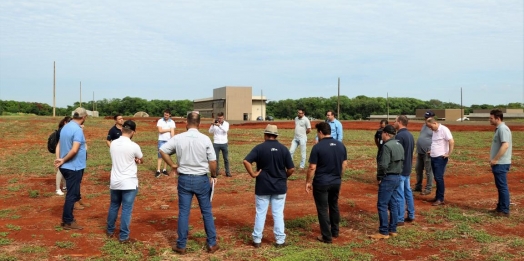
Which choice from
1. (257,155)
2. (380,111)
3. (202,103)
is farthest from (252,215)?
(380,111)

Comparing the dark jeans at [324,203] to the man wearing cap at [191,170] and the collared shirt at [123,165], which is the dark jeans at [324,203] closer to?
the man wearing cap at [191,170]

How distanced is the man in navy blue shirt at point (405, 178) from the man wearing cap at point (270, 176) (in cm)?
221

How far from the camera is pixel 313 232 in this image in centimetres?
760

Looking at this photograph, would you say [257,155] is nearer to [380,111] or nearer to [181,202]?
[181,202]

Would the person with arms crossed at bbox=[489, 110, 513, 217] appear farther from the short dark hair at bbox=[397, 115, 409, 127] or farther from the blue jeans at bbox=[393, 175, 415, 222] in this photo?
the blue jeans at bbox=[393, 175, 415, 222]

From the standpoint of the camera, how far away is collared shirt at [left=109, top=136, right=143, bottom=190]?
663 cm

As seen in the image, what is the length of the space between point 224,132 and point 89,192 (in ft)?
13.5

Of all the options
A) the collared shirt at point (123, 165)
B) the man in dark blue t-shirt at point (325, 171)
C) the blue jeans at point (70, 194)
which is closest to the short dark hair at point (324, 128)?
the man in dark blue t-shirt at point (325, 171)

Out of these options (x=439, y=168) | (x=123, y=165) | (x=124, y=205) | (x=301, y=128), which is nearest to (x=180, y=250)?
(x=124, y=205)

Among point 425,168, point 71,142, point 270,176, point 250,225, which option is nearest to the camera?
point 270,176

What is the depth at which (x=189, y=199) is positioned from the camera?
20.9 ft

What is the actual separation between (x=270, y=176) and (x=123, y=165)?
2.31 meters

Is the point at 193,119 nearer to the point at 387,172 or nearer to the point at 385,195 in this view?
the point at 387,172

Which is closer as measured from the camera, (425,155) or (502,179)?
(502,179)
